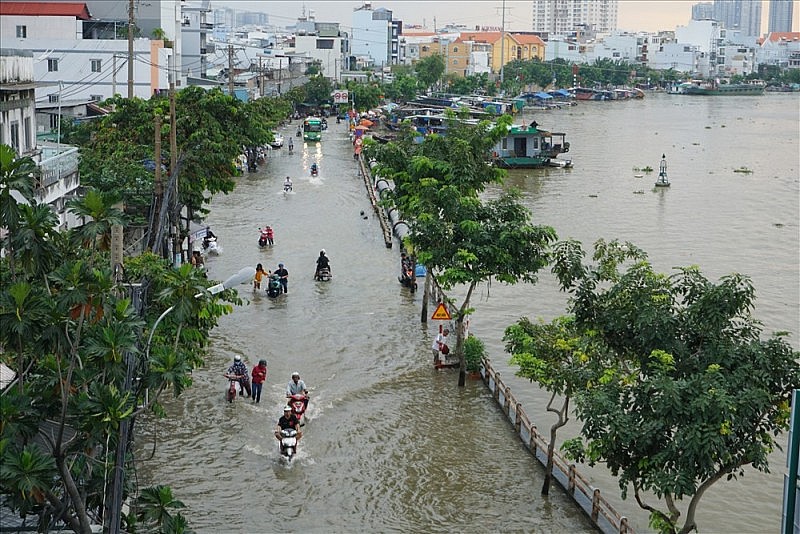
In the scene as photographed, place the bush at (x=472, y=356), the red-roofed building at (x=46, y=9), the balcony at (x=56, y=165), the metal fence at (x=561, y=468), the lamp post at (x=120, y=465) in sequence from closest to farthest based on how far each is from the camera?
the lamp post at (x=120, y=465)
the metal fence at (x=561, y=468)
the bush at (x=472, y=356)
the balcony at (x=56, y=165)
the red-roofed building at (x=46, y=9)

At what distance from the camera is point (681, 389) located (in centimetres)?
1028

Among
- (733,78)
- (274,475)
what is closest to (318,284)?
(274,475)

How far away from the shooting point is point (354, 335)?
21.4 metres

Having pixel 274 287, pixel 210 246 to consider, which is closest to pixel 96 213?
pixel 274 287

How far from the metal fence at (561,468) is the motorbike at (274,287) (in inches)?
269

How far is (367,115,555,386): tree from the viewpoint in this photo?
58.4ft


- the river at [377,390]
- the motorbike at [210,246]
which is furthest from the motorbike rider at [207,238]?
the river at [377,390]

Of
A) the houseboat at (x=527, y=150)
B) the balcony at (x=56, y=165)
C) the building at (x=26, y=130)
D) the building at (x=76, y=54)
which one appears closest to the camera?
the building at (x=26, y=130)

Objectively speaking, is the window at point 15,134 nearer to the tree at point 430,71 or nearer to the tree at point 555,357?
the tree at point 555,357

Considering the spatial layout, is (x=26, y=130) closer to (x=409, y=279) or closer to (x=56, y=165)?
(x=56, y=165)

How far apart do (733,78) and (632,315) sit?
579 ft

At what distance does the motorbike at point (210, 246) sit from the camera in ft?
95.5

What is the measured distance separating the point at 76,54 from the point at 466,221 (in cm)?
3637

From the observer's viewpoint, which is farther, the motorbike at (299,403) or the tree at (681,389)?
the motorbike at (299,403)
